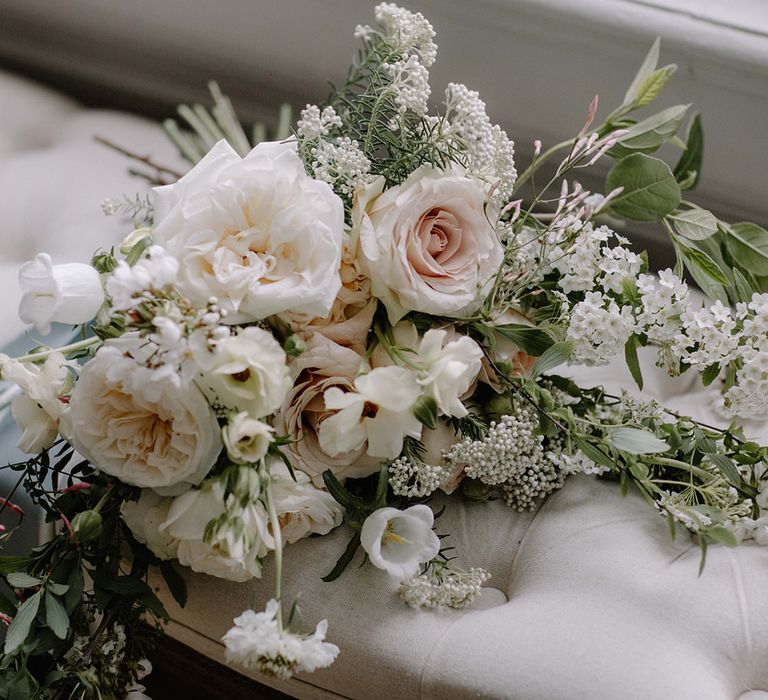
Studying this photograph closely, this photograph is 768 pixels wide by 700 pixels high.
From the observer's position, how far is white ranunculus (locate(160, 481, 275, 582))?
1.66 feet

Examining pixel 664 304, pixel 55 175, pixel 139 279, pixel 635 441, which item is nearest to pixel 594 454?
pixel 635 441

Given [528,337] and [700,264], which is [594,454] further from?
[700,264]

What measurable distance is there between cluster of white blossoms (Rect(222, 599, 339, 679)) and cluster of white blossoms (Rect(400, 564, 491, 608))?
136mm

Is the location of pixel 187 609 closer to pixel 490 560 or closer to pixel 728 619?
pixel 490 560

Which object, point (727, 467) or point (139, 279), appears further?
point (727, 467)

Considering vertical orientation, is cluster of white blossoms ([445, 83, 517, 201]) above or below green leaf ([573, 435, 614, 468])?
above

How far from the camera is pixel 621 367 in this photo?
90cm

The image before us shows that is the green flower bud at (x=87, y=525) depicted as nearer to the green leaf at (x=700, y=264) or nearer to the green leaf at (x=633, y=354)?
the green leaf at (x=633, y=354)

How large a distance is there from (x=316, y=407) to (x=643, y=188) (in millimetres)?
339

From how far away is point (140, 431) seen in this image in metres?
0.55

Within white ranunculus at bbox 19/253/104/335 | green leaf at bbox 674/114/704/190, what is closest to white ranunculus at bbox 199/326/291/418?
white ranunculus at bbox 19/253/104/335

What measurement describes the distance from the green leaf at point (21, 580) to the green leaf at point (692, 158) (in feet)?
2.24

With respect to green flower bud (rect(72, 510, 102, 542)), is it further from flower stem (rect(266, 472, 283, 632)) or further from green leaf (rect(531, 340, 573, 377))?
green leaf (rect(531, 340, 573, 377))

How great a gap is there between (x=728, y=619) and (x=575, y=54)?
2.42 feet
